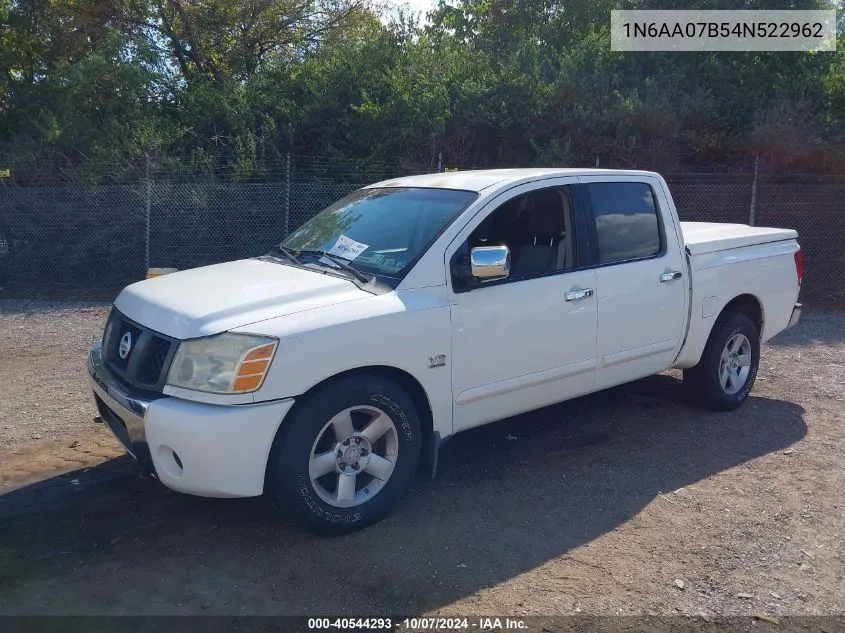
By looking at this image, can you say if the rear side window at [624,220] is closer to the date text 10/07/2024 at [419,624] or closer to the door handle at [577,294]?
the door handle at [577,294]

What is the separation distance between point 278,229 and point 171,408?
29.0 ft

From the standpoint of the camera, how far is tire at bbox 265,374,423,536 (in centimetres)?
377

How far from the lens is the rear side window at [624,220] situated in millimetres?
5184

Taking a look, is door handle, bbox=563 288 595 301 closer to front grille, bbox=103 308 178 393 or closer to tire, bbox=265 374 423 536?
tire, bbox=265 374 423 536

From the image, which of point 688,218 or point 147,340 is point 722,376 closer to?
point 147,340

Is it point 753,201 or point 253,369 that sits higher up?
point 753,201

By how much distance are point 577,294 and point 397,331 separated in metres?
1.39

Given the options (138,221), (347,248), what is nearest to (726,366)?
(347,248)

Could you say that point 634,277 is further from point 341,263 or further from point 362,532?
point 362,532

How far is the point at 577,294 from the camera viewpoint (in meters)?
4.82

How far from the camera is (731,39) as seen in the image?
13344 millimetres

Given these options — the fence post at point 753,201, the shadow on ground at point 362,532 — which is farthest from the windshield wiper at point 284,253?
the fence post at point 753,201

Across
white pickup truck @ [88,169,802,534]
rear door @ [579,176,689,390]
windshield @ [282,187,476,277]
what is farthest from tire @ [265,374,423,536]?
rear door @ [579,176,689,390]

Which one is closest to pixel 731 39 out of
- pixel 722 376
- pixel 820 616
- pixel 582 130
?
pixel 582 130
